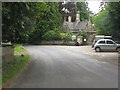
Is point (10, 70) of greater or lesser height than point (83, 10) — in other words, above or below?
below

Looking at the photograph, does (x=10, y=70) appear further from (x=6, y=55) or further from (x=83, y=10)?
(x=83, y=10)

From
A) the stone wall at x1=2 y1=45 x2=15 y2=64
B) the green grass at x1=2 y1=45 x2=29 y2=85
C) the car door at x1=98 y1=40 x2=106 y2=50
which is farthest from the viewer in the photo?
the car door at x1=98 y1=40 x2=106 y2=50

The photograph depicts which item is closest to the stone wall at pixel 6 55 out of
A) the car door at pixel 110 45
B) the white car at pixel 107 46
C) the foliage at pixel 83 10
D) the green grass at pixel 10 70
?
the green grass at pixel 10 70

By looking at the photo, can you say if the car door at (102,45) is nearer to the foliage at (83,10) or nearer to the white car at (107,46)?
the white car at (107,46)

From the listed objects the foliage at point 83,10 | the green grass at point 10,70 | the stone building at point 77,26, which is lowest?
the green grass at point 10,70

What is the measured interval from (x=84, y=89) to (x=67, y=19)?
95.3 m

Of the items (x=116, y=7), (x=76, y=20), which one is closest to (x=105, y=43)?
(x=116, y=7)

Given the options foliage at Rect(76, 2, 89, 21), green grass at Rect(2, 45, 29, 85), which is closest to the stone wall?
green grass at Rect(2, 45, 29, 85)

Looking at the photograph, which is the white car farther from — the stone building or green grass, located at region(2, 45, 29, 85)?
the stone building

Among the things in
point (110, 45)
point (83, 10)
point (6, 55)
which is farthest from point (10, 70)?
point (83, 10)

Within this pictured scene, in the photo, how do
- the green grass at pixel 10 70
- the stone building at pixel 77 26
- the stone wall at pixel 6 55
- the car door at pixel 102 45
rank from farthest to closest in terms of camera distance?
1. the stone building at pixel 77 26
2. the car door at pixel 102 45
3. the stone wall at pixel 6 55
4. the green grass at pixel 10 70

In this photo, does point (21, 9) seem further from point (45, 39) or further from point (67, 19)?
point (67, 19)

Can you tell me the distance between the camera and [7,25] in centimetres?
2208

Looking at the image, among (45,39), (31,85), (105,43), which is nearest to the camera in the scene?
(31,85)
